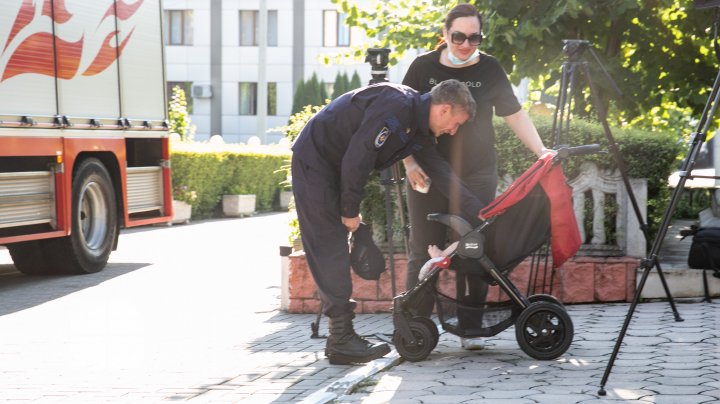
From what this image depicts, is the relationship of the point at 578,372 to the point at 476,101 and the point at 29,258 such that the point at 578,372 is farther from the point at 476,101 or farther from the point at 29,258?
the point at 29,258

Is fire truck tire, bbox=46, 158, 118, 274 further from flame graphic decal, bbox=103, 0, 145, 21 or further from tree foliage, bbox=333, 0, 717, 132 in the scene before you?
tree foliage, bbox=333, 0, 717, 132

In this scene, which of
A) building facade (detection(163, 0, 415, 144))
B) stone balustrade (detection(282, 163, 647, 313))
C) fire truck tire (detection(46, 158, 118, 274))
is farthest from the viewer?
building facade (detection(163, 0, 415, 144))

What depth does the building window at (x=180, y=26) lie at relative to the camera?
5297 centimetres

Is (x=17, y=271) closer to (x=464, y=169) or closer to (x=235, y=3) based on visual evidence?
(x=464, y=169)

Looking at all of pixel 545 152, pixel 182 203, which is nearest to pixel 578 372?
pixel 545 152

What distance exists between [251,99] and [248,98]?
13 centimetres

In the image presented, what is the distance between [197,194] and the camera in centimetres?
2548

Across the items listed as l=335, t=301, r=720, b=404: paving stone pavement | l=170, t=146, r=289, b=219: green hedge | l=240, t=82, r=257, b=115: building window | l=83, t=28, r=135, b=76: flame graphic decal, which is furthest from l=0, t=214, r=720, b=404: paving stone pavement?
l=240, t=82, r=257, b=115: building window

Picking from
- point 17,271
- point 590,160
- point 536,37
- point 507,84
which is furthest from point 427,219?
point 17,271

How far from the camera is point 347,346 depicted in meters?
7.04

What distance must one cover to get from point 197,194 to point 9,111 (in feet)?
43.8

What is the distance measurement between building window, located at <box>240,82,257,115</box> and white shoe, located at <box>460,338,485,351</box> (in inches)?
1838

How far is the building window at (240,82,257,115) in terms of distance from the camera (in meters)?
53.5

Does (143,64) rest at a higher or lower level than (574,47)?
lower
